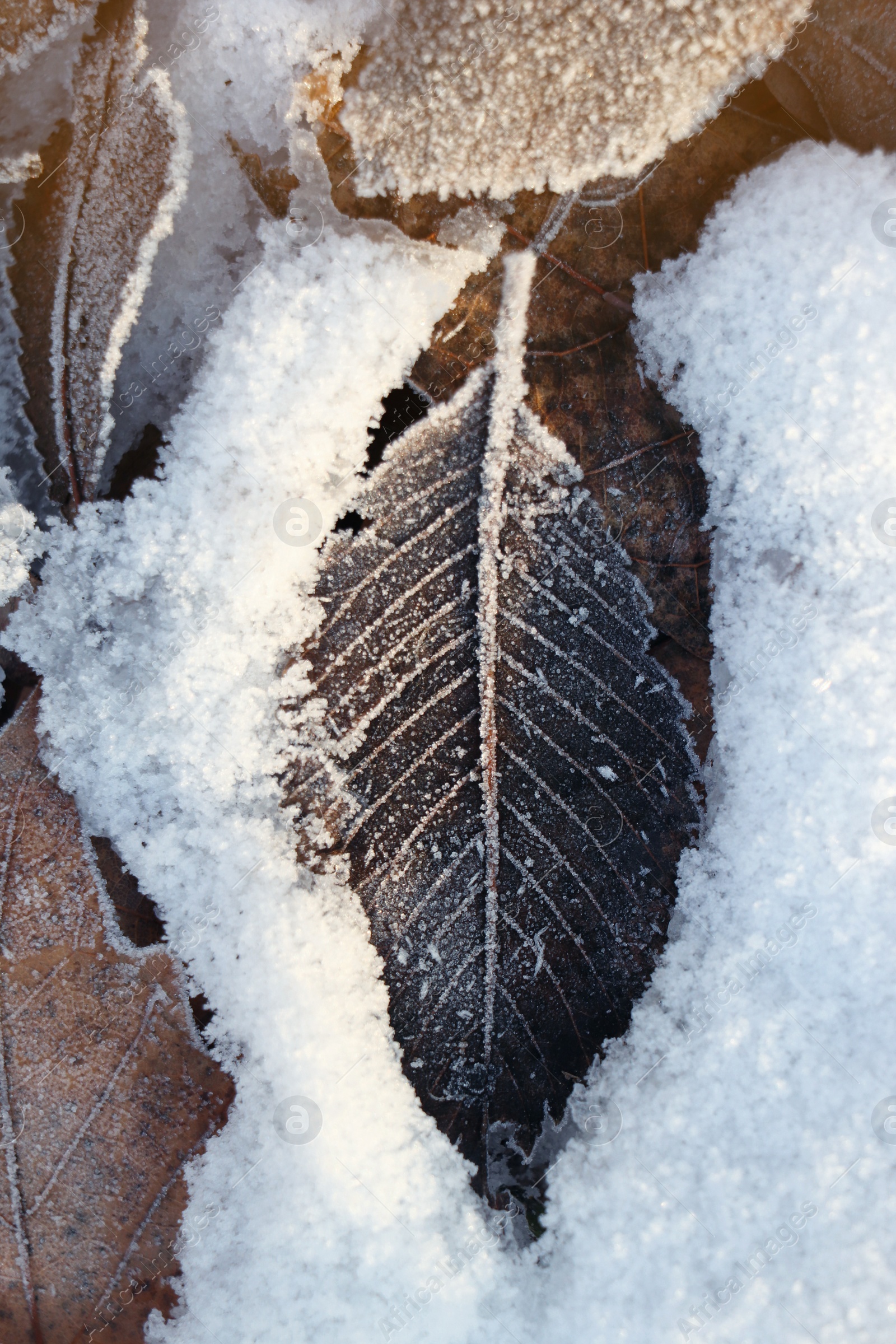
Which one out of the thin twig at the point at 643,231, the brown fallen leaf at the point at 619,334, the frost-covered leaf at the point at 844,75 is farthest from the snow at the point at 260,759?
the frost-covered leaf at the point at 844,75

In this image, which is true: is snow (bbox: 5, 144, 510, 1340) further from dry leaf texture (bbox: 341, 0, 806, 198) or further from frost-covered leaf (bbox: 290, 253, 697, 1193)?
dry leaf texture (bbox: 341, 0, 806, 198)

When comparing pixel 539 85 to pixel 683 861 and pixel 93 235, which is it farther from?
pixel 683 861

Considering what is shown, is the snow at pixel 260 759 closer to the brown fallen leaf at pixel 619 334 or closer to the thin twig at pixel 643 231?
the brown fallen leaf at pixel 619 334

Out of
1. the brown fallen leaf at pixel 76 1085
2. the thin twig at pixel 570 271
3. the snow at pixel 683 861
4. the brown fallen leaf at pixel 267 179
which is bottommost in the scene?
the brown fallen leaf at pixel 76 1085

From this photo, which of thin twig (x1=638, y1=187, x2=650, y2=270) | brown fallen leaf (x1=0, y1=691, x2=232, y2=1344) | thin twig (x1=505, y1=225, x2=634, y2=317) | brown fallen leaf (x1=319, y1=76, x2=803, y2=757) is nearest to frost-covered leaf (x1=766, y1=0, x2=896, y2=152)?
brown fallen leaf (x1=319, y1=76, x2=803, y2=757)

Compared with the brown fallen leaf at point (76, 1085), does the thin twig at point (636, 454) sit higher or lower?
higher

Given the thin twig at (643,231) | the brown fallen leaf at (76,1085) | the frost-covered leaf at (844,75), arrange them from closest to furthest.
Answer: the frost-covered leaf at (844,75) → the thin twig at (643,231) → the brown fallen leaf at (76,1085)
